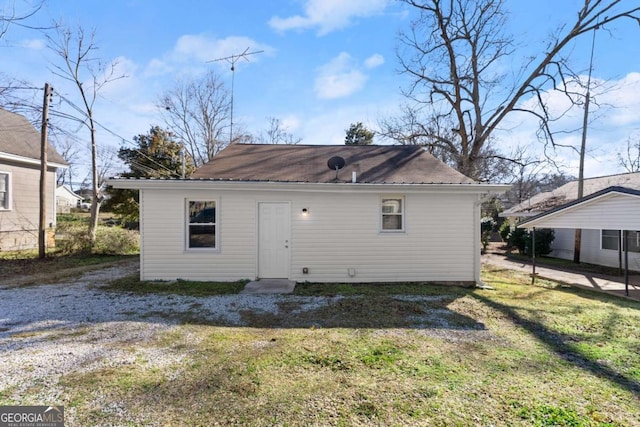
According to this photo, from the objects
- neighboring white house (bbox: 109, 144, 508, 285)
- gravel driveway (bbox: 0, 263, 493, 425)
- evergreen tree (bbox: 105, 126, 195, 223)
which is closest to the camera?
gravel driveway (bbox: 0, 263, 493, 425)

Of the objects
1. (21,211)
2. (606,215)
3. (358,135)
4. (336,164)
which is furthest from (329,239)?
(358,135)

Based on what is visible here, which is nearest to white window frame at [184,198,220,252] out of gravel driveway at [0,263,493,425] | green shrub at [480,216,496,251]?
gravel driveway at [0,263,493,425]

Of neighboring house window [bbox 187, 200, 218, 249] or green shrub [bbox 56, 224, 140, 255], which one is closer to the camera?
neighboring house window [bbox 187, 200, 218, 249]

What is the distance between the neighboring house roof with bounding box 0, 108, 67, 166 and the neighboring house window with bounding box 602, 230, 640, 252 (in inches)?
978

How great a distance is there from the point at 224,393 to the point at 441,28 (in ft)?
65.1

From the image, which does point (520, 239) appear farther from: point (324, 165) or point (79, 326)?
point (79, 326)

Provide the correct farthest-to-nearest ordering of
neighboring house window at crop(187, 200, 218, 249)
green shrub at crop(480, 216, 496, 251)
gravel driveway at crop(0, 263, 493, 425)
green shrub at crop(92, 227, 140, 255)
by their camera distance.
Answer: green shrub at crop(480, 216, 496, 251)
green shrub at crop(92, 227, 140, 255)
neighboring house window at crop(187, 200, 218, 249)
gravel driveway at crop(0, 263, 493, 425)

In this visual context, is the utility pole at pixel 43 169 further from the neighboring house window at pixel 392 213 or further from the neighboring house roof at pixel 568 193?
the neighboring house roof at pixel 568 193

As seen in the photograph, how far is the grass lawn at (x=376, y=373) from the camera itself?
8.34 feet

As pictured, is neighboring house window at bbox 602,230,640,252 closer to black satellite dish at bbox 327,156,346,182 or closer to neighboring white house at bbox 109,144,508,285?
neighboring white house at bbox 109,144,508,285

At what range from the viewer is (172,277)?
7.46 metres

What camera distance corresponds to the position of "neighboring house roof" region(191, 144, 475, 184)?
8305mm

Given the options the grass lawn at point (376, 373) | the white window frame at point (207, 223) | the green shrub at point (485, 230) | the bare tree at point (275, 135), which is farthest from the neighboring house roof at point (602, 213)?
the bare tree at point (275, 135)

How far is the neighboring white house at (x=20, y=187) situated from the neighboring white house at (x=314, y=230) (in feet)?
30.8
